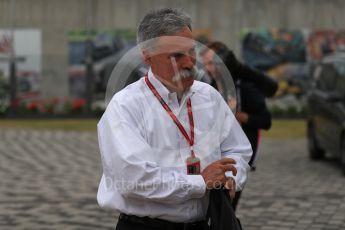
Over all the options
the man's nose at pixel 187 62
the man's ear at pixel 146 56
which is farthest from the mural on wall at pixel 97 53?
the man's nose at pixel 187 62

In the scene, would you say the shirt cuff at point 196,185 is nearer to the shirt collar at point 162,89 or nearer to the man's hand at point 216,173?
the man's hand at point 216,173

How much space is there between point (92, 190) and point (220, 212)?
7.78 metres

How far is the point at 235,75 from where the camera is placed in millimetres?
7023

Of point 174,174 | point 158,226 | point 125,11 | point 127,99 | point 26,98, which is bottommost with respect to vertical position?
point 26,98

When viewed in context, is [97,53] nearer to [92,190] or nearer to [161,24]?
[92,190]

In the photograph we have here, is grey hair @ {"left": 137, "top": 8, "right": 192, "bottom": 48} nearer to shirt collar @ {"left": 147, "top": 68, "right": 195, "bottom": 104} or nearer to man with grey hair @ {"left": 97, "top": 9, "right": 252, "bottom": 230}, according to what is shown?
man with grey hair @ {"left": 97, "top": 9, "right": 252, "bottom": 230}

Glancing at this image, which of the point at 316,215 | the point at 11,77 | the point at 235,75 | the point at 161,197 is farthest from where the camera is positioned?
the point at 11,77

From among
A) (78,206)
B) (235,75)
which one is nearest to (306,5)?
(78,206)

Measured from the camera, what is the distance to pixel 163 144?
12.2 ft

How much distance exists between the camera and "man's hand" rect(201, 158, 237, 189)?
3.66 meters

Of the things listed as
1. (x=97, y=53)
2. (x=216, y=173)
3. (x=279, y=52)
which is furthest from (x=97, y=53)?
(x=216, y=173)

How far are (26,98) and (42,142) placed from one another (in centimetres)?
982

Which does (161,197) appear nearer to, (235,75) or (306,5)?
(235,75)

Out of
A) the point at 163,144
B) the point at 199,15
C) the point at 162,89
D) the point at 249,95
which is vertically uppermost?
the point at 162,89
